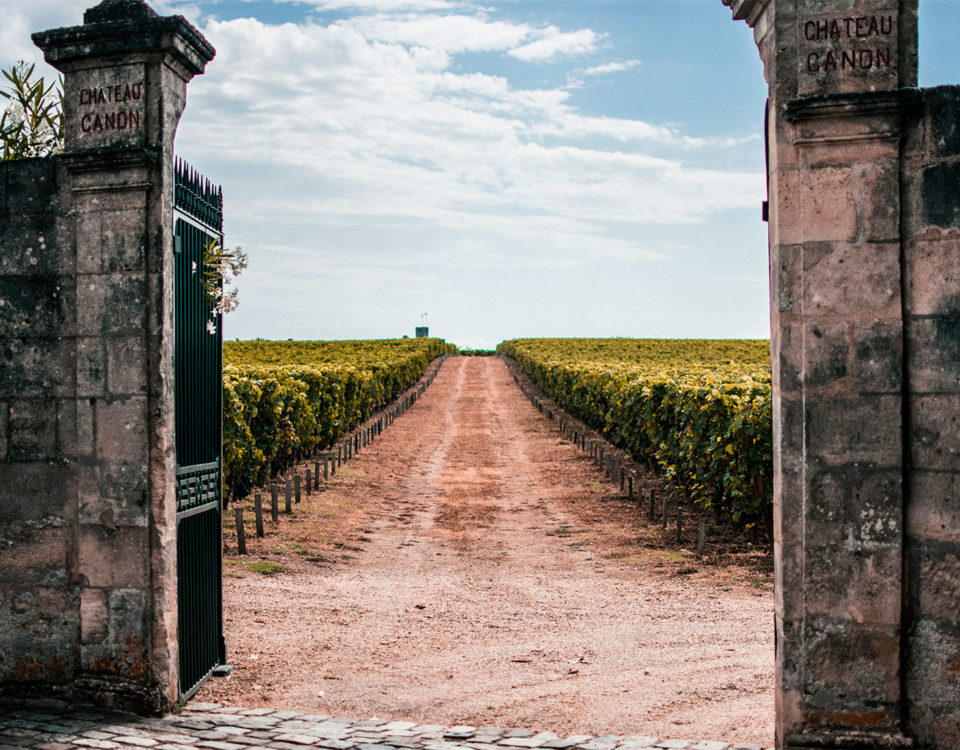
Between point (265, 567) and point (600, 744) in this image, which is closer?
point (600, 744)

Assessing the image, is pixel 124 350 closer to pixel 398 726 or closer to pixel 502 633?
pixel 398 726

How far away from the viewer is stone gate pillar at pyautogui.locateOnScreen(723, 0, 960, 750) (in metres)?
5.14

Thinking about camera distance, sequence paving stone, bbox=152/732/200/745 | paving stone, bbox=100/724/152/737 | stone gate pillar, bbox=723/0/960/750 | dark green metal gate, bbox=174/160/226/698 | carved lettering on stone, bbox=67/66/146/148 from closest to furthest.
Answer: stone gate pillar, bbox=723/0/960/750, paving stone, bbox=152/732/200/745, paving stone, bbox=100/724/152/737, carved lettering on stone, bbox=67/66/146/148, dark green metal gate, bbox=174/160/226/698

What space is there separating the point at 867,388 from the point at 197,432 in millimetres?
4799

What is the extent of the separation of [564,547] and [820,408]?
8.71 metres

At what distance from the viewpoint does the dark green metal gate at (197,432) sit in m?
6.40

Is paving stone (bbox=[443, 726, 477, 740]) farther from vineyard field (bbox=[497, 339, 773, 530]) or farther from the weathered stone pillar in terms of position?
vineyard field (bbox=[497, 339, 773, 530])

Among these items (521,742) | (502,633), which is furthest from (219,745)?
(502,633)

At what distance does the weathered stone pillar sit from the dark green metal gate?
0.26m

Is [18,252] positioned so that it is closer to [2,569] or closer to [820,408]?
[2,569]

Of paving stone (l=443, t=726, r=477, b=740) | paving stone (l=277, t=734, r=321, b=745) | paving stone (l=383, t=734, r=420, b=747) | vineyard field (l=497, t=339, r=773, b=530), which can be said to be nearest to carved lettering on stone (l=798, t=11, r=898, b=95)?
paving stone (l=443, t=726, r=477, b=740)

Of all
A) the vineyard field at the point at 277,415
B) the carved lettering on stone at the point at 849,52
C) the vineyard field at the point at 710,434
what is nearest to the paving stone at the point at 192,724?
the carved lettering on stone at the point at 849,52

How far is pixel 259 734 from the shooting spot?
564 cm

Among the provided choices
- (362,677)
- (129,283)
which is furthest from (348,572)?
(129,283)
